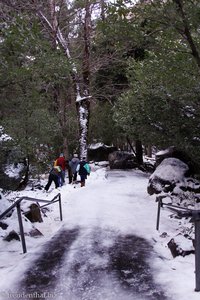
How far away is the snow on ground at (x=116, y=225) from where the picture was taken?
16.3 feet

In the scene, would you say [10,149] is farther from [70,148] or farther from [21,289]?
[70,148]

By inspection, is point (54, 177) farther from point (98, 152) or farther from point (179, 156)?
point (98, 152)

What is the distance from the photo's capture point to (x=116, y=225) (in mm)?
8547

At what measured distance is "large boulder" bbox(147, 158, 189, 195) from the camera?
12.9 meters

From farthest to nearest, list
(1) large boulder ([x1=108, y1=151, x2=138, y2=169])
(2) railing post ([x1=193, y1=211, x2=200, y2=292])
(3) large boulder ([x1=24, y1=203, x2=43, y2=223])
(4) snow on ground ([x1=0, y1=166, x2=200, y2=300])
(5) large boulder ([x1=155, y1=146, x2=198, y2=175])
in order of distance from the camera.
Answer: (1) large boulder ([x1=108, y1=151, x2=138, y2=169]), (5) large boulder ([x1=155, y1=146, x2=198, y2=175]), (3) large boulder ([x1=24, y1=203, x2=43, y2=223]), (4) snow on ground ([x1=0, y1=166, x2=200, y2=300]), (2) railing post ([x1=193, y1=211, x2=200, y2=292])

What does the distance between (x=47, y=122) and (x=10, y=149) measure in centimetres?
673

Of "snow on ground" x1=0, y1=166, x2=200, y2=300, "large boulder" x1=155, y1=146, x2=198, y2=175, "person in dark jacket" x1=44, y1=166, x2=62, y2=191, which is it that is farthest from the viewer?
"person in dark jacket" x1=44, y1=166, x2=62, y2=191

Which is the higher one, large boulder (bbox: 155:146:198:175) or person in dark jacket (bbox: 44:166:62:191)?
large boulder (bbox: 155:146:198:175)

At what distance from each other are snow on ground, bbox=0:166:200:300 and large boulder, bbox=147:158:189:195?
1.65 feet

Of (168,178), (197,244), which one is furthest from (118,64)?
(197,244)

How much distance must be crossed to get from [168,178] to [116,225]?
5.21 meters

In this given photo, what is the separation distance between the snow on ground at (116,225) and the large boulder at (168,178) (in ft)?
1.65

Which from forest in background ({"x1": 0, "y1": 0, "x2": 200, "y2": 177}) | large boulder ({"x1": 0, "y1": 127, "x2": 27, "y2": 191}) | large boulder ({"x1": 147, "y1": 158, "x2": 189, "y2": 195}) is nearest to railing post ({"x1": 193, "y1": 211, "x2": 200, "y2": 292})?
forest in background ({"x1": 0, "y1": 0, "x2": 200, "y2": 177})

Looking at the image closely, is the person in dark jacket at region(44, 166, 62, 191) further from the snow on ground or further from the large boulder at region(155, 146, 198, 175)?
the large boulder at region(155, 146, 198, 175)
